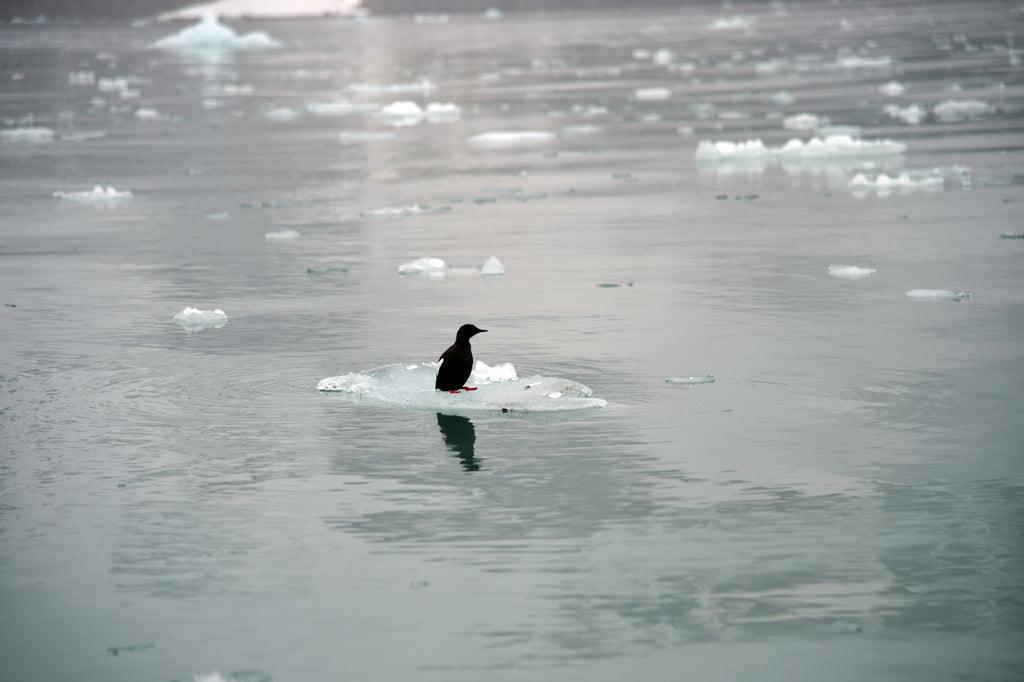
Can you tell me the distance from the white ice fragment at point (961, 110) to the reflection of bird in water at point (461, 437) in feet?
56.5

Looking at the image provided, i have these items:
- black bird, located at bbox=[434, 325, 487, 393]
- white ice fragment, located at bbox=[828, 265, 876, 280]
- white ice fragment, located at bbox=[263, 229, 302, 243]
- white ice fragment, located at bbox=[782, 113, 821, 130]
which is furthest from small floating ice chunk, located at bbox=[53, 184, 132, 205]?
white ice fragment, located at bbox=[782, 113, 821, 130]

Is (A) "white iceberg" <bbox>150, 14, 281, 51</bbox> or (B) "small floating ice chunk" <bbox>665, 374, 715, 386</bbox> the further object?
(A) "white iceberg" <bbox>150, 14, 281, 51</bbox>

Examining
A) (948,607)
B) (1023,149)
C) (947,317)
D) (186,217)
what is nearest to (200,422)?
(948,607)

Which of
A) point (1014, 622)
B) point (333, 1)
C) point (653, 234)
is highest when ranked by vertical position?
point (333, 1)

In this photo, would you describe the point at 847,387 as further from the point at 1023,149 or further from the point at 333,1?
the point at 333,1

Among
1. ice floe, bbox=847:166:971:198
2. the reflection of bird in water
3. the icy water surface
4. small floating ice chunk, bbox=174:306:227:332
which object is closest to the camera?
the icy water surface

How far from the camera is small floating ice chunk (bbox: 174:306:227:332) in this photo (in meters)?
9.53

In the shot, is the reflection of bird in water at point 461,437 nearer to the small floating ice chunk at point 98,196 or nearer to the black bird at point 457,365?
the black bird at point 457,365

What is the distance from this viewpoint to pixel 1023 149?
18.0 m

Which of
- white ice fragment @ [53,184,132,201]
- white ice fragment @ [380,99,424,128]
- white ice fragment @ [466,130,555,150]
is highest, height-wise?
white ice fragment @ [380,99,424,128]

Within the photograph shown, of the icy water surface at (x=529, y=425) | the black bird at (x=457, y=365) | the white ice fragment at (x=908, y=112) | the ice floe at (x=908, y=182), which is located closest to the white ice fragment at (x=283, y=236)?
the icy water surface at (x=529, y=425)

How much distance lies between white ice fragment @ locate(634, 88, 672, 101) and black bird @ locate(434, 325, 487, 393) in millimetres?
22549

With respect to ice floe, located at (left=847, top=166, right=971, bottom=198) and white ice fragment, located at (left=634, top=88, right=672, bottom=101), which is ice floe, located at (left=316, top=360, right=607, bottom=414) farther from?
white ice fragment, located at (left=634, top=88, right=672, bottom=101)

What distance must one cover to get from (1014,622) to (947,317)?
4.70 meters
